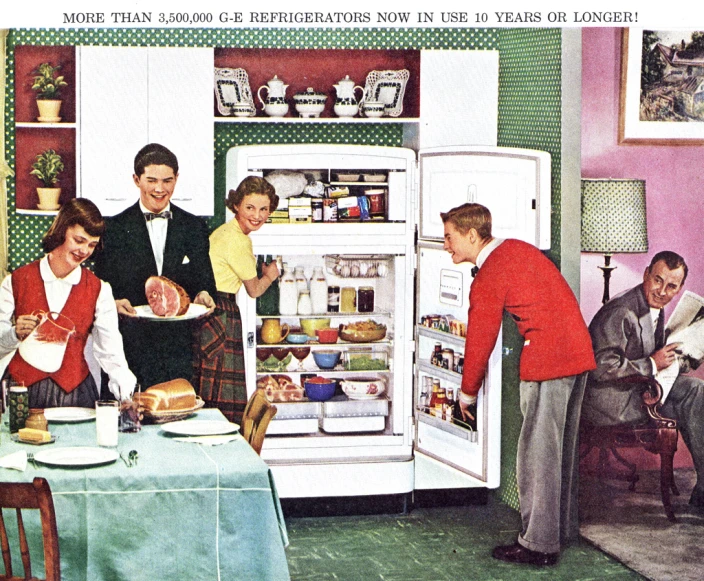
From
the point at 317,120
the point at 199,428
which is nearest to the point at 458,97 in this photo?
the point at 317,120

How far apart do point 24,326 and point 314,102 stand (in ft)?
6.61

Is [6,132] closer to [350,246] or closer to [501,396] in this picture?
[350,246]

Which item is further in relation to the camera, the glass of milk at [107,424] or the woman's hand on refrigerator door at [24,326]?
the woman's hand on refrigerator door at [24,326]

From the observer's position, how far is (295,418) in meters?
5.61

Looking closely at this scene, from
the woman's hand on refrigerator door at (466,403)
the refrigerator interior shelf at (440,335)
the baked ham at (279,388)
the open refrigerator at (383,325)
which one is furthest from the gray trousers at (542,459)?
the baked ham at (279,388)

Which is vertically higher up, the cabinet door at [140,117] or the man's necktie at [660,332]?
the cabinet door at [140,117]

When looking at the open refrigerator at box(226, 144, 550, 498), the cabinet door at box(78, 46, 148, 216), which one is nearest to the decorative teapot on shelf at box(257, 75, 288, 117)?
the open refrigerator at box(226, 144, 550, 498)

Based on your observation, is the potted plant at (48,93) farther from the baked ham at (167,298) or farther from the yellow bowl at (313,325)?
the yellow bowl at (313,325)

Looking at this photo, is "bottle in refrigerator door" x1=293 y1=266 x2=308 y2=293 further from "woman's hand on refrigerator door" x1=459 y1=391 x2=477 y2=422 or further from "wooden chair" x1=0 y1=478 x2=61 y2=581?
"wooden chair" x1=0 y1=478 x2=61 y2=581

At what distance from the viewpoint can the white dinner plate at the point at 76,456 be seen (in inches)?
125

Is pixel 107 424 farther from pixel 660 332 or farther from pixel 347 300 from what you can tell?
pixel 660 332

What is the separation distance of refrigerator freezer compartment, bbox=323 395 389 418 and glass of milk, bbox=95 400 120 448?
7.52ft
